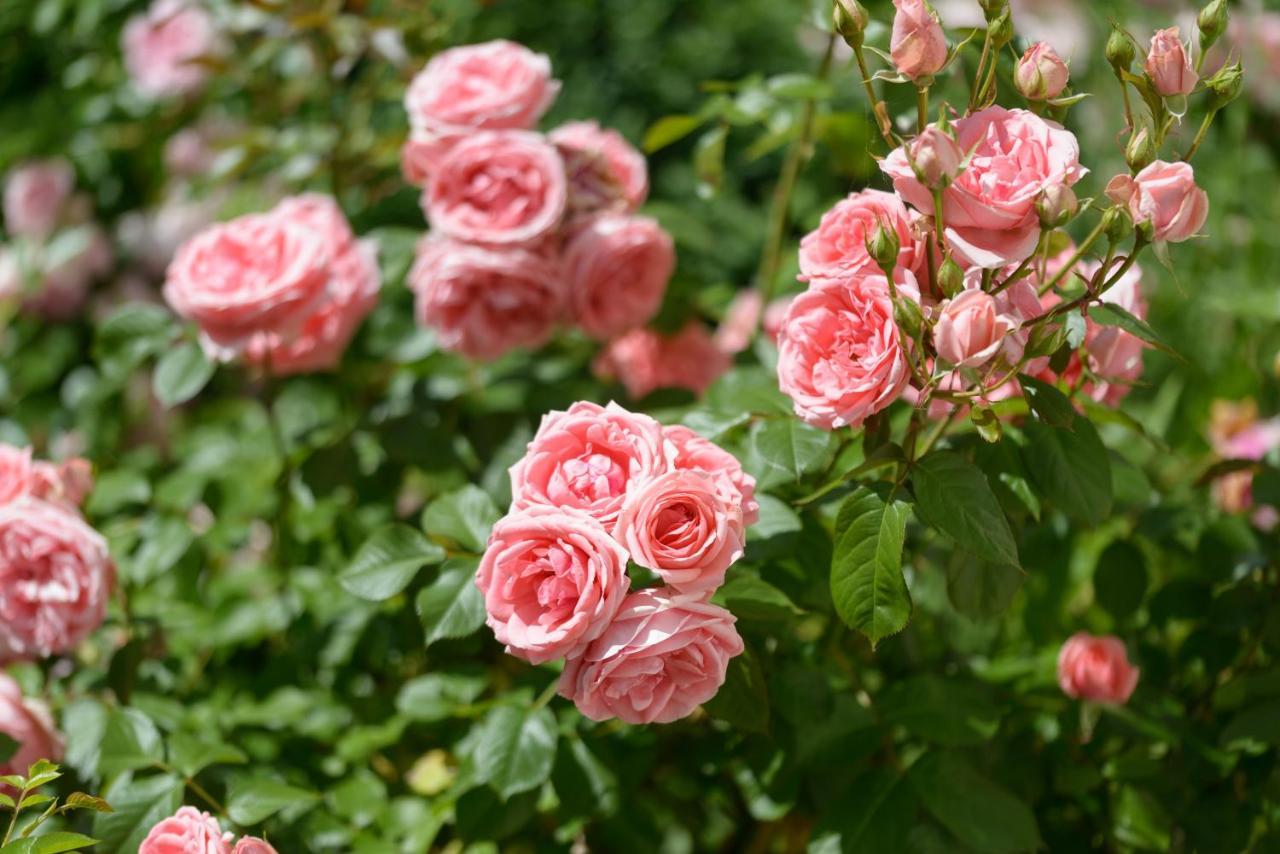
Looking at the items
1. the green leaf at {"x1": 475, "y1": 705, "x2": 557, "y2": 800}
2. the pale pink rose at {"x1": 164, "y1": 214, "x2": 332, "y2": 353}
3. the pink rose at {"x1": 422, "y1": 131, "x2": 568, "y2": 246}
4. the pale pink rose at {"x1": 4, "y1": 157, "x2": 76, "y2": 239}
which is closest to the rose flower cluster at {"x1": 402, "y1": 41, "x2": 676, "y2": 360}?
the pink rose at {"x1": 422, "y1": 131, "x2": 568, "y2": 246}

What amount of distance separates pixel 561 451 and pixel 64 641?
1.72ft

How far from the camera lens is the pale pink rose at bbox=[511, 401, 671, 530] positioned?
2.65 feet

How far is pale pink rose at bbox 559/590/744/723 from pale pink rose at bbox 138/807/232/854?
0.25 m

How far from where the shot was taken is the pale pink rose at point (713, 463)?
84 centimetres

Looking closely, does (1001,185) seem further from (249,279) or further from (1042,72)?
(249,279)

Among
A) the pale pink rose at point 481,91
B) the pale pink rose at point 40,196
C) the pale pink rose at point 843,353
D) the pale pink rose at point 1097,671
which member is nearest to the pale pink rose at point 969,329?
the pale pink rose at point 843,353

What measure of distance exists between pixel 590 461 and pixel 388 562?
270 millimetres

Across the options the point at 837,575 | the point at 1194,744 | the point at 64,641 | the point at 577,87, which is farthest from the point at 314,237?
the point at 577,87

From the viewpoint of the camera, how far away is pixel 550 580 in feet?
2.61

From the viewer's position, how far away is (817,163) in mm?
2119

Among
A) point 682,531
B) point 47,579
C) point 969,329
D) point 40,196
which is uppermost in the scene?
point 969,329

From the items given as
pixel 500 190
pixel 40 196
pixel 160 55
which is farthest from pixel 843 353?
pixel 40 196

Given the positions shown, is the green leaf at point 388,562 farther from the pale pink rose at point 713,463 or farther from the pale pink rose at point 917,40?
the pale pink rose at point 917,40

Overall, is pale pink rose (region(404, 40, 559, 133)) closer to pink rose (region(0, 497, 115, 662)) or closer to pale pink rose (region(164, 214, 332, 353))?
pale pink rose (region(164, 214, 332, 353))
